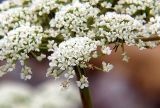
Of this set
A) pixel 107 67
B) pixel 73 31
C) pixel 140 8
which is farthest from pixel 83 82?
pixel 140 8

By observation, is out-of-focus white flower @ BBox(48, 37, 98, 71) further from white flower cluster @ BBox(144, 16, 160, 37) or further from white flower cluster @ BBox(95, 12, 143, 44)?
white flower cluster @ BBox(144, 16, 160, 37)

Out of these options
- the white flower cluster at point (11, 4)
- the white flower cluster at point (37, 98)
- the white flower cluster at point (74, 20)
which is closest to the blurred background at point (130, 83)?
the white flower cluster at point (37, 98)

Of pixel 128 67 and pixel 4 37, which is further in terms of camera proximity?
pixel 128 67

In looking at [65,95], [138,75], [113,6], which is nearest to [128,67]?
[138,75]

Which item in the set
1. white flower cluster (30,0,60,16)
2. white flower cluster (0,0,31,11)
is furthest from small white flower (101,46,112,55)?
white flower cluster (0,0,31,11)

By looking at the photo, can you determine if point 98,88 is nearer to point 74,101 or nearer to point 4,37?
point 74,101

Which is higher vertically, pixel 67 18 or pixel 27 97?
pixel 67 18

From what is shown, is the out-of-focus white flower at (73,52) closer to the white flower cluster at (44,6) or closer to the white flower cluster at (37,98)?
the white flower cluster at (44,6)
